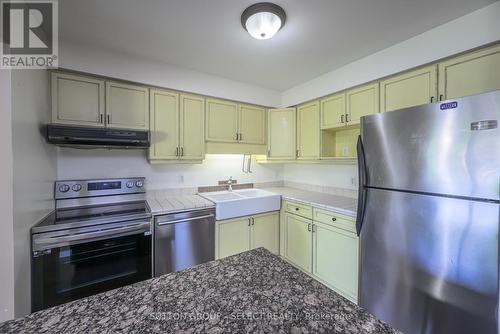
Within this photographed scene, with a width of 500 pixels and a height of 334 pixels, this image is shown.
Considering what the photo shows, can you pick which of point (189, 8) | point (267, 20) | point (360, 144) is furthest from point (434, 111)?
point (189, 8)

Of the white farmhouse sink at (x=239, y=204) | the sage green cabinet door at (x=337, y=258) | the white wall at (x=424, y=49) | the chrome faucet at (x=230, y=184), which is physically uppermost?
the white wall at (x=424, y=49)

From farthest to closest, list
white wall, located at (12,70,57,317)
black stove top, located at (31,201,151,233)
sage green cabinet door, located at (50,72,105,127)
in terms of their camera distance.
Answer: sage green cabinet door, located at (50,72,105,127)
black stove top, located at (31,201,151,233)
white wall, located at (12,70,57,317)

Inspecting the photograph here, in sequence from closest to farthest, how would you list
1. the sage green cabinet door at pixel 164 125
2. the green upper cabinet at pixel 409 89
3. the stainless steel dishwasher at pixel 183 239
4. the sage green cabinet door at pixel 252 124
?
the green upper cabinet at pixel 409 89 < the stainless steel dishwasher at pixel 183 239 < the sage green cabinet door at pixel 164 125 < the sage green cabinet door at pixel 252 124

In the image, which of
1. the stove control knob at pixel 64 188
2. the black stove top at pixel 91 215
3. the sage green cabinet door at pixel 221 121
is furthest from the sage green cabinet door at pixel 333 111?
the stove control knob at pixel 64 188

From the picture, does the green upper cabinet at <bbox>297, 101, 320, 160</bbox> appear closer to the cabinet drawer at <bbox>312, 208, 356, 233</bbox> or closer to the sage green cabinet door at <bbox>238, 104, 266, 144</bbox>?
the sage green cabinet door at <bbox>238, 104, 266, 144</bbox>

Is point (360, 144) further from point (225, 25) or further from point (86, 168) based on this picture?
point (86, 168)

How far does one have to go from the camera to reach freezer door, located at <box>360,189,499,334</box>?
106 centimetres

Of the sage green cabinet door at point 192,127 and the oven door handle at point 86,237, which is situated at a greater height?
the sage green cabinet door at point 192,127

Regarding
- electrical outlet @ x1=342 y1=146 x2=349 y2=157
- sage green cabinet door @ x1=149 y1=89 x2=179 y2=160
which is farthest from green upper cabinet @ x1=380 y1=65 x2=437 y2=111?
sage green cabinet door @ x1=149 y1=89 x2=179 y2=160

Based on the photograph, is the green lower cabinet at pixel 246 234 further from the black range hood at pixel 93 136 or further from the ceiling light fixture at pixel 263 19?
the ceiling light fixture at pixel 263 19

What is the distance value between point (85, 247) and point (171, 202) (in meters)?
0.80

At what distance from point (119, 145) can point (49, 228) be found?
31.4 inches

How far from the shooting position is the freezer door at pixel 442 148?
1.03 m

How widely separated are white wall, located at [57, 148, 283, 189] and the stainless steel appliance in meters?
0.15
